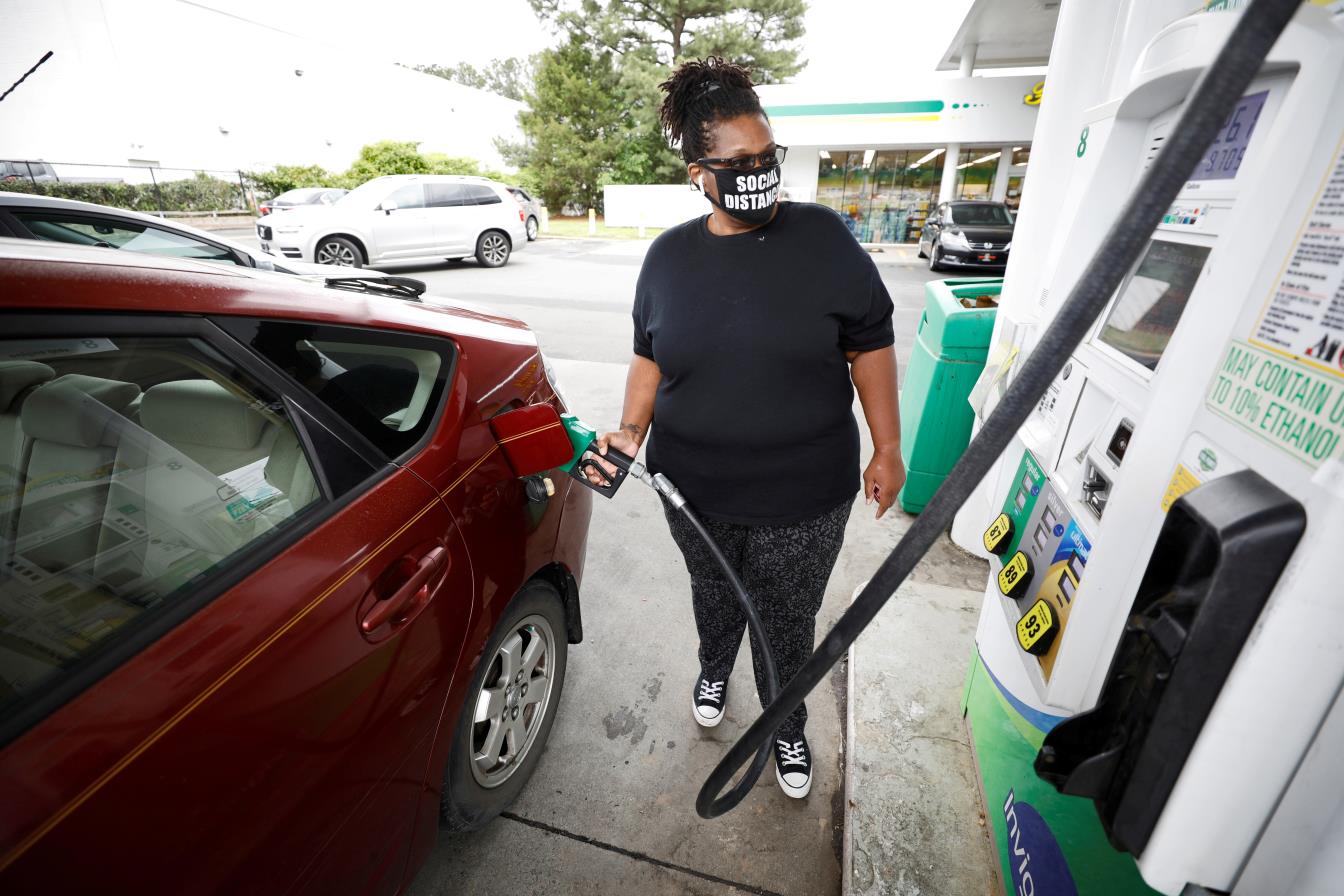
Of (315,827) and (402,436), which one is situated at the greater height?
(402,436)

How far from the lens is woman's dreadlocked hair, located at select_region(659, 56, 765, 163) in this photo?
1389 millimetres

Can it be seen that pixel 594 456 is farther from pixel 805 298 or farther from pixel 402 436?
pixel 805 298

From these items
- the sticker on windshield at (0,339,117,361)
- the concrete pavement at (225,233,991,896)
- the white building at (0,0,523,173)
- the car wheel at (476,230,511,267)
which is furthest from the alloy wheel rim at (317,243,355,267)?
the white building at (0,0,523,173)

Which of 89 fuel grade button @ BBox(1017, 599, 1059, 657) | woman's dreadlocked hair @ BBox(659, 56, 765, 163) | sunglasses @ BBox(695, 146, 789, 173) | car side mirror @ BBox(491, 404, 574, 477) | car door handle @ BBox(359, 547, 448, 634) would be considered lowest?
car door handle @ BBox(359, 547, 448, 634)

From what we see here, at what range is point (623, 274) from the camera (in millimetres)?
11438

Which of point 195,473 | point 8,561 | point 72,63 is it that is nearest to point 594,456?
point 195,473

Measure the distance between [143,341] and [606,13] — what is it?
26.3m

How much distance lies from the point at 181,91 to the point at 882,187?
21.5 metres

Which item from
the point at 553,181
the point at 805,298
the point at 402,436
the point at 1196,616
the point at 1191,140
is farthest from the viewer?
the point at 553,181

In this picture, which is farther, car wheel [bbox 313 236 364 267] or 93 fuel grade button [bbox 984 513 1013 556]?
car wheel [bbox 313 236 364 267]

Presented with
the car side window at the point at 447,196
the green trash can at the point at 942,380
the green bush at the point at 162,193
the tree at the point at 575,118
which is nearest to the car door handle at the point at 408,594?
the green trash can at the point at 942,380

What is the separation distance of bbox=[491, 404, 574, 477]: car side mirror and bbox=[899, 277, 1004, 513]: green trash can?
179 cm

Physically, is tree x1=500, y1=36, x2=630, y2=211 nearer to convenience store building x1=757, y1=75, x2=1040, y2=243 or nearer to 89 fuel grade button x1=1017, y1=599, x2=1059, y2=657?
convenience store building x1=757, y1=75, x2=1040, y2=243

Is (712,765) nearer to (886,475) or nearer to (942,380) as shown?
(886,475)
